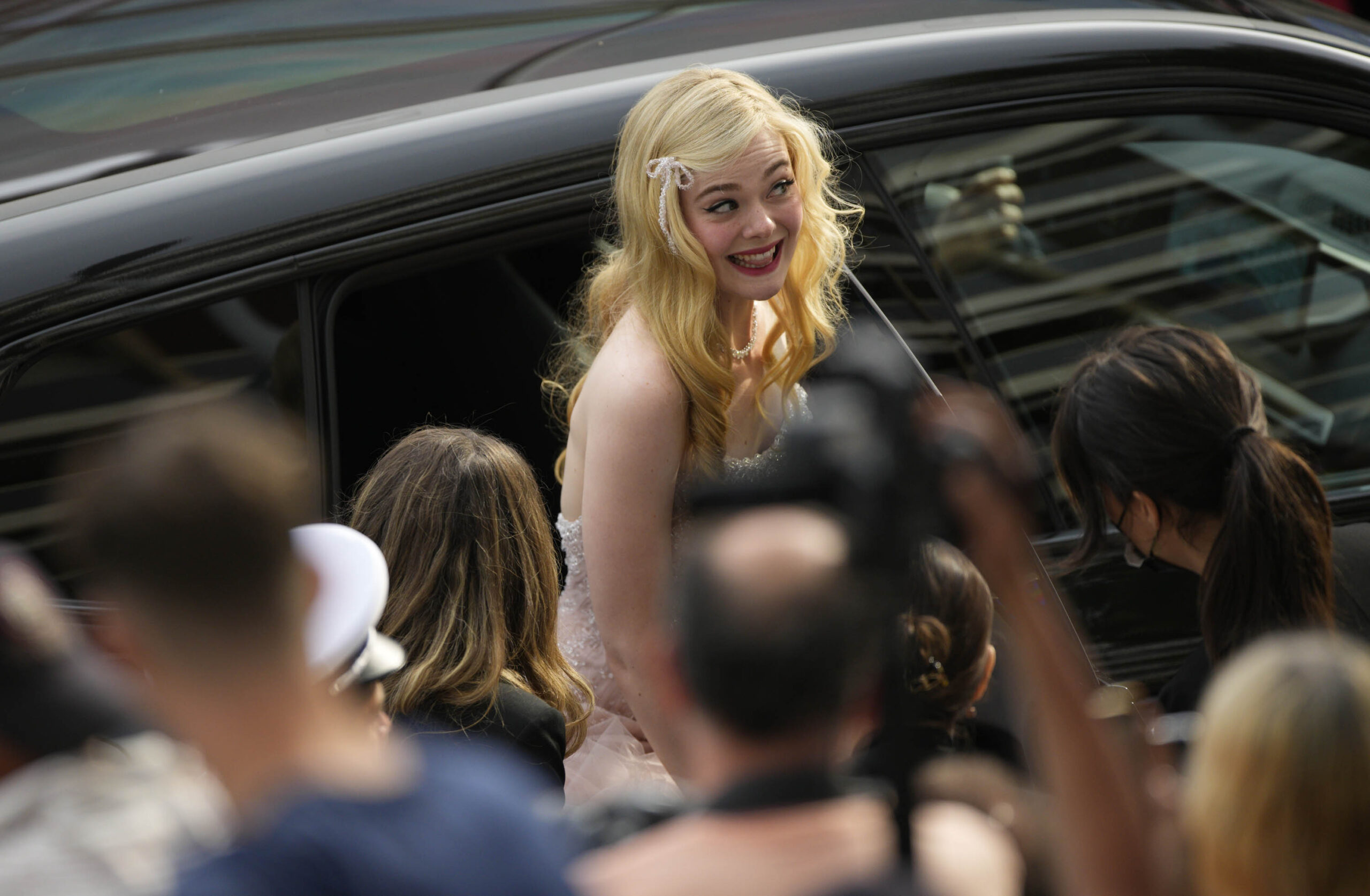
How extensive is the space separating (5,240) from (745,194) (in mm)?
1151

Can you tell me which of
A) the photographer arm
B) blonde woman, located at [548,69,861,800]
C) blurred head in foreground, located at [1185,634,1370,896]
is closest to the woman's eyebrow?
blonde woman, located at [548,69,861,800]

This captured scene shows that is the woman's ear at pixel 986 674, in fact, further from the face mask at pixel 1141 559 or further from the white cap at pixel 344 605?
the white cap at pixel 344 605

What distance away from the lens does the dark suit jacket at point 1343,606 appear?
1.98m

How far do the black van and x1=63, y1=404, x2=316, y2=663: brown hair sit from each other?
3.09 feet

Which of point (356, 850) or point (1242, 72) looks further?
point (1242, 72)

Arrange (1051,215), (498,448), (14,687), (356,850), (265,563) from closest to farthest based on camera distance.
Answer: (356,850) < (265,563) < (14,687) < (498,448) < (1051,215)

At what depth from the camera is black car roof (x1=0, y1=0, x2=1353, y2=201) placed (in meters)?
2.32

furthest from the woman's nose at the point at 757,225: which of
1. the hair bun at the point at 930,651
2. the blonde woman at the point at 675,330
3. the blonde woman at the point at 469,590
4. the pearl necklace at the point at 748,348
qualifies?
the hair bun at the point at 930,651

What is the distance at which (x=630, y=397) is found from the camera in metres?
2.31

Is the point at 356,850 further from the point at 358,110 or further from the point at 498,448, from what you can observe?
the point at 358,110

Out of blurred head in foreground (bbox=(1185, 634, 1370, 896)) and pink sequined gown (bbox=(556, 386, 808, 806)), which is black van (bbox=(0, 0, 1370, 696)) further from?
blurred head in foreground (bbox=(1185, 634, 1370, 896))

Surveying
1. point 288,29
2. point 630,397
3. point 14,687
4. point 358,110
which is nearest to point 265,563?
point 14,687

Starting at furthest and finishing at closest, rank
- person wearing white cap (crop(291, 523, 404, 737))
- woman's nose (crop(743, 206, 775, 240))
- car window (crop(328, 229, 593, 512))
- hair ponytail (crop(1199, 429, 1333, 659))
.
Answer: woman's nose (crop(743, 206, 775, 240))
car window (crop(328, 229, 593, 512))
hair ponytail (crop(1199, 429, 1333, 659))
person wearing white cap (crop(291, 523, 404, 737))

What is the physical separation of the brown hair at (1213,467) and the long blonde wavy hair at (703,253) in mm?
589
